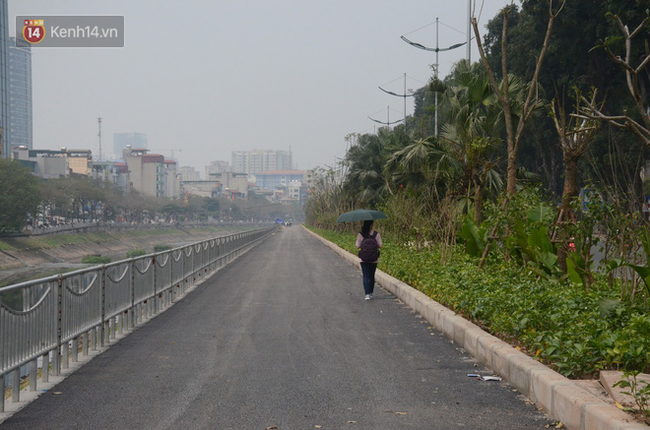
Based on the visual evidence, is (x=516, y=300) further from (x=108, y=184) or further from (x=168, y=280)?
(x=108, y=184)

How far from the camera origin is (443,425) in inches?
229

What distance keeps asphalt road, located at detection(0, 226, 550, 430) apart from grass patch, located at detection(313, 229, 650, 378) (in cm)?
65

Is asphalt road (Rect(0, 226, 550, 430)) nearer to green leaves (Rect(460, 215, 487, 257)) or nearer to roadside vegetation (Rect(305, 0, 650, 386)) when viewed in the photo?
roadside vegetation (Rect(305, 0, 650, 386))

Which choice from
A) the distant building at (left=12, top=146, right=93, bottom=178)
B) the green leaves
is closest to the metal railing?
the green leaves

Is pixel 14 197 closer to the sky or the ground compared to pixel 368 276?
closer to the sky

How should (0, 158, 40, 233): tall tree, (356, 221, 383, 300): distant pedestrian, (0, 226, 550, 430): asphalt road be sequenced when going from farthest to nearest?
(0, 158, 40, 233): tall tree, (356, 221, 383, 300): distant pedestrian, (0, 226, 550, 430): asphalt road

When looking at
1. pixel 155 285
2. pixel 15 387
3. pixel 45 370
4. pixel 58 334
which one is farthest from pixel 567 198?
pixel 15 387

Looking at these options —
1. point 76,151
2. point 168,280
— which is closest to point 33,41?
point 168,280

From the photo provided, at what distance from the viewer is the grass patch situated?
6648 mm

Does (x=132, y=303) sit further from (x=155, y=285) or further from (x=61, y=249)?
(x=61, y=249)

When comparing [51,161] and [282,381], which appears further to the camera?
[51,161]
